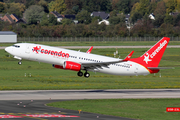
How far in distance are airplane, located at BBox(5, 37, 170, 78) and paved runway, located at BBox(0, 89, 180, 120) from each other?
215 inches

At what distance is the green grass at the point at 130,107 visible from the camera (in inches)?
2359

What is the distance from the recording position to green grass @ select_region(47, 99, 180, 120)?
59.9 metres

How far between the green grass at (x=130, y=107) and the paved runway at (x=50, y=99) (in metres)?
3.35

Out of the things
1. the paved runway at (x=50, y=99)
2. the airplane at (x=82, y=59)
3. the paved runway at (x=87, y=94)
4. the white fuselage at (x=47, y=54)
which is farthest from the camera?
the paved runway at (x=87, y=94)

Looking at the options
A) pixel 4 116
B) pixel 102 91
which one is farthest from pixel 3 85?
pixel 4 116

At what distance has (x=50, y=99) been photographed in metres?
74.1

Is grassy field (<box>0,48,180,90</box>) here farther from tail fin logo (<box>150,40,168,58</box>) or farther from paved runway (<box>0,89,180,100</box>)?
tail fin logo (<box>150,40,168,58</box>)

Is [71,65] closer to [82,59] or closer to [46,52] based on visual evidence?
[82,59]

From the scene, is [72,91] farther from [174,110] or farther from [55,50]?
[174,110]

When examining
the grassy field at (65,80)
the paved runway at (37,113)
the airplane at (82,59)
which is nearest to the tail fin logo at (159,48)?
the airplane at (82,59)

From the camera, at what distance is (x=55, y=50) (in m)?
73.6

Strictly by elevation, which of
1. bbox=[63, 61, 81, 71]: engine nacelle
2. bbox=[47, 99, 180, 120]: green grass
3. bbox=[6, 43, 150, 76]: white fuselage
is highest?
bbox=[6, 43, 150, 76]: white fuselage

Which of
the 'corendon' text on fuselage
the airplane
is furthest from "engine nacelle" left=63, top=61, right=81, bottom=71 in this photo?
the 'corendon' text on fuselage

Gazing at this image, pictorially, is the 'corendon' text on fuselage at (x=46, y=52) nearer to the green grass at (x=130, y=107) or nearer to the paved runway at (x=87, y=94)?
the paved runway at (x=87, y=94)
